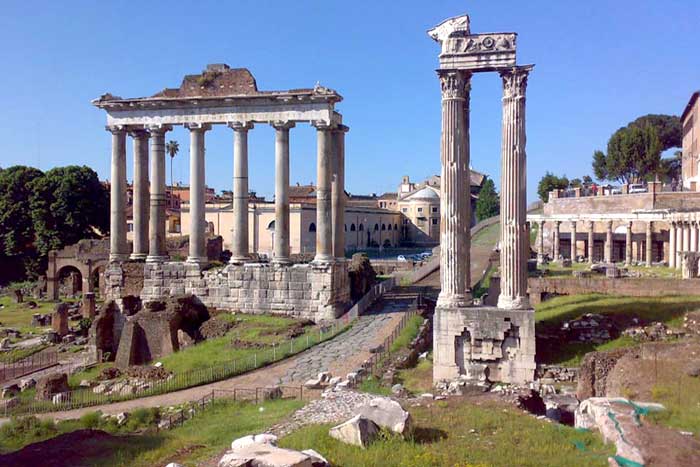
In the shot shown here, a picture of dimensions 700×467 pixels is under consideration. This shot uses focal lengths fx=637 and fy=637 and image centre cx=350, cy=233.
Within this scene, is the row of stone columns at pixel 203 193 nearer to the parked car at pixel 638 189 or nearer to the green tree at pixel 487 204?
the parked car at pixel 638 189

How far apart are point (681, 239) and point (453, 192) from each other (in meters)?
Answer: 31.8

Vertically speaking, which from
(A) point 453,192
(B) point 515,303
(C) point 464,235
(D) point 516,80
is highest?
(D) point 516,80

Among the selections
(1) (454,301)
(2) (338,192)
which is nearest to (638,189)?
(2) (338,192)

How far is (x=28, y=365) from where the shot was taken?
2859 centimetres

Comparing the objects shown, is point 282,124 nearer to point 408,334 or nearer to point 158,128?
point 158,128

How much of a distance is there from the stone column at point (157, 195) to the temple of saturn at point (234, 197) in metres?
0.05

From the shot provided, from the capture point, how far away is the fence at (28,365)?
26706 mm

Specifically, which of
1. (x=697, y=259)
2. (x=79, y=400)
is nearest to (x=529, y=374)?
(x=79, y=400)

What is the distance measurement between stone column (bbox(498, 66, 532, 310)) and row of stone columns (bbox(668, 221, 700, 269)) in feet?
89.4

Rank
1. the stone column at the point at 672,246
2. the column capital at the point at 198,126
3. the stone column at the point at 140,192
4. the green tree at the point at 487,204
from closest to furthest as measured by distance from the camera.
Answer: the column capital at the point at 198,126 < the stone column at the point at 140,192 < the stone column at the point at 672,246 < the green tree at the point at 487,204

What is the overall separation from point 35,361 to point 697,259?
33.3 meters

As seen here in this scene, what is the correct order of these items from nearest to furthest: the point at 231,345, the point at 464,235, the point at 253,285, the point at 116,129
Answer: the point at 464,235 < the point at 231,345 < the point at 253,285 < the point at 116,129

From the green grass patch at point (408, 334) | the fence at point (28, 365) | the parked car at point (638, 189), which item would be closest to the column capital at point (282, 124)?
the green grass patch at point (408, 334)

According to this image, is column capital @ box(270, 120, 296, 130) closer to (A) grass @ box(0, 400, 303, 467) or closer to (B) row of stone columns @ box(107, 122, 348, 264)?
(B) row of stone columns @ box(107, 122, 348, 264)
